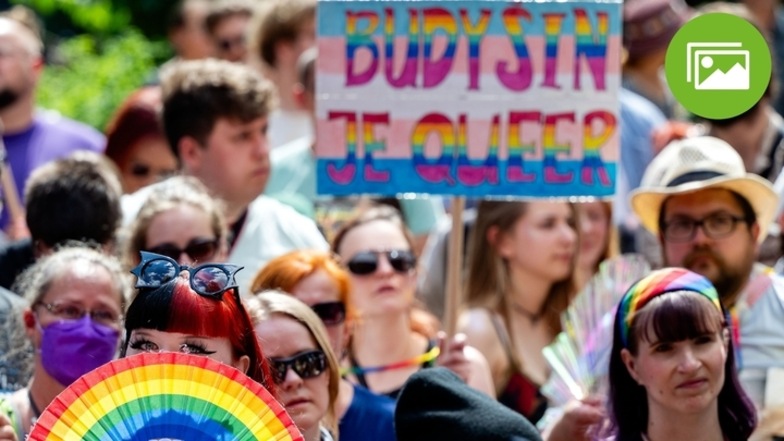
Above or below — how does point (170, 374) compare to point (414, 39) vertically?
below

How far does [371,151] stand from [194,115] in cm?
Result: 109

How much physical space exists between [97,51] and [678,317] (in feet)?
26.2

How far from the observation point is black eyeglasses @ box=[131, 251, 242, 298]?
430 centimetres

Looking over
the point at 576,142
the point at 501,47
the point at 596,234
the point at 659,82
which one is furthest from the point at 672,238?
the point at 659,82

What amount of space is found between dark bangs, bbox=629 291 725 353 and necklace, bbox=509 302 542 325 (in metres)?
2.23

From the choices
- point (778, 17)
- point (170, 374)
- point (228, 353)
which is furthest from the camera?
point (778, 17)

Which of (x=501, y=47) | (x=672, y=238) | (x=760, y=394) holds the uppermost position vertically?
(x=501, y=47)

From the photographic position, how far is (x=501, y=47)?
6.36 metres

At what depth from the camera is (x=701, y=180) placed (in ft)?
21.0

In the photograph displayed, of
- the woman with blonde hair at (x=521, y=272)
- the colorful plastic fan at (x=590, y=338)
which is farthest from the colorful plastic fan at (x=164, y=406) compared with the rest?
the woman with blonde hair at (x=521, y=272)

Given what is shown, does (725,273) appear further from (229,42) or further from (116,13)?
(116,13)

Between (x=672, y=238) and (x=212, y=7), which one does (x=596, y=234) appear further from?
(x=212, y=7)

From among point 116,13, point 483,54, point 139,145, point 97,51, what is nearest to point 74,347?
point 483,54

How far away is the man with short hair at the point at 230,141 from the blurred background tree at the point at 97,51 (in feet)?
11.0
